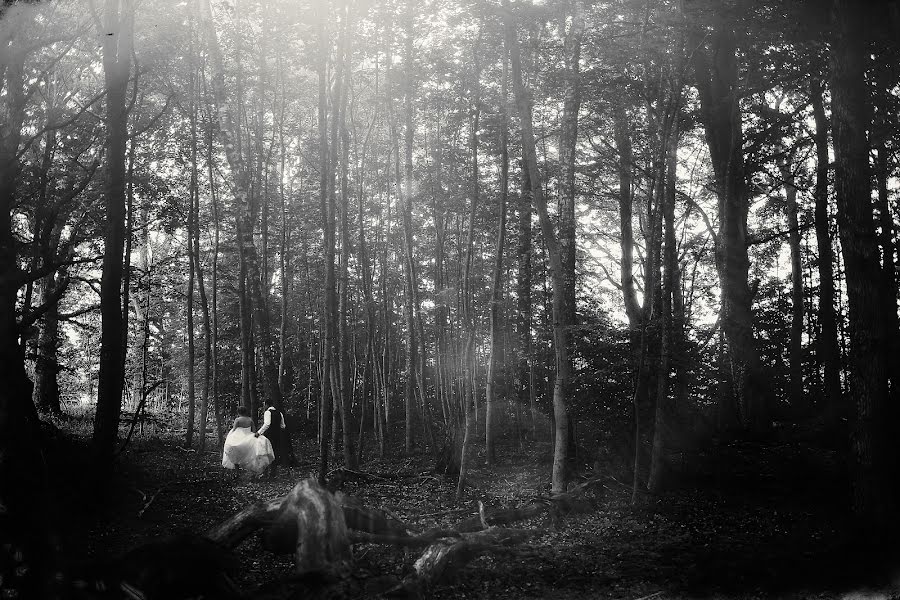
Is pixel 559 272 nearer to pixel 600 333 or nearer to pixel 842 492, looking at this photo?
pixel 600 333

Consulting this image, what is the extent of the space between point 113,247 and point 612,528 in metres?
8.24

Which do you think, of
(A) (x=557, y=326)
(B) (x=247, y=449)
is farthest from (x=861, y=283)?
(B) (x=247, y=449)

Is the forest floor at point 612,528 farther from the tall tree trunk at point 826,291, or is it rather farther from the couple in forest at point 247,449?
the tall tree trunk at point 826,291

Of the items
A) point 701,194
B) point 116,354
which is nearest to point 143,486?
point 116,354

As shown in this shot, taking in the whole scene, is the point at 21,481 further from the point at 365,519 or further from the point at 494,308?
the point at 494,308

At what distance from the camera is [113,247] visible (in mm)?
7996

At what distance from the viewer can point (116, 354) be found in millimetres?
7852

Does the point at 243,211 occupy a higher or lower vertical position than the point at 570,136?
lower

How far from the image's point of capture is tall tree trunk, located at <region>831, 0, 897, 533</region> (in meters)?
6.82

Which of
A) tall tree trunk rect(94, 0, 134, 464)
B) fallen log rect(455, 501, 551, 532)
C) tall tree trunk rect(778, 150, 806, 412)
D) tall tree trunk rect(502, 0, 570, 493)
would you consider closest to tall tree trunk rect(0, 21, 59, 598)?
tall tree trunk rect(94, 0, 134, 464)

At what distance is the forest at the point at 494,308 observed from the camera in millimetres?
5906

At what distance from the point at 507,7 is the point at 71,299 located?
22.6 meters

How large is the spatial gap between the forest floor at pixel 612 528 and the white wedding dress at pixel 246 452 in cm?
42

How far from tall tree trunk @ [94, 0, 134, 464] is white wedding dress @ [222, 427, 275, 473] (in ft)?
14.7
